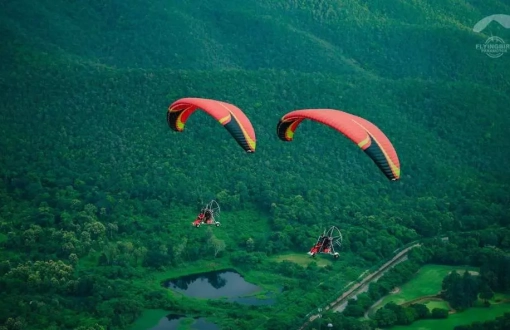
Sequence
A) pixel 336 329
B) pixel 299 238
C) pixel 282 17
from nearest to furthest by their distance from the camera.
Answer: pixel 336 329
pixel 299 238
pixel 282 17

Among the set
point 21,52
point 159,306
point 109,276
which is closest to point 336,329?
point 159,306

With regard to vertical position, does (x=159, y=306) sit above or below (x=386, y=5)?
below

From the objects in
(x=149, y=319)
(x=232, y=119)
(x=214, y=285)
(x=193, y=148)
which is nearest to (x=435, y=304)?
(x=214, y=285)

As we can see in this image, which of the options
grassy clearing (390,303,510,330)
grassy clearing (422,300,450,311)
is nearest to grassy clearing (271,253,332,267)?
grassy clearing (422,300,450,311)

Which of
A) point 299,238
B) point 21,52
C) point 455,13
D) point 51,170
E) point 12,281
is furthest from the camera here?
point 455,13

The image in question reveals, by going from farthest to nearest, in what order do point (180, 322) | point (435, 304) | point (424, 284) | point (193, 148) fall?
1. point (193, 148)
2. point (424, 284)
3. point (435, 304)
4. point (180, 322)

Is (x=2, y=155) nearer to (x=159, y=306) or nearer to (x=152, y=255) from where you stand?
(x=152, y=255)

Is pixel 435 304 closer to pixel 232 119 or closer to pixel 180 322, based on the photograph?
pixel 180 322
